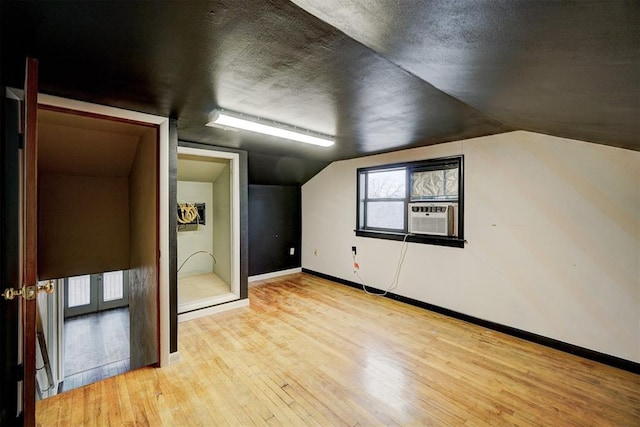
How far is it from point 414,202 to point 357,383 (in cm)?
243

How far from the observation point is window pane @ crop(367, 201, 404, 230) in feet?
13.4

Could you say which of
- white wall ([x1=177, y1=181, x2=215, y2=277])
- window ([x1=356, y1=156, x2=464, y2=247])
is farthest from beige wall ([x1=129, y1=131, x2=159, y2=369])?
window ([x1=356, y1=156, x2=464, y2=247])

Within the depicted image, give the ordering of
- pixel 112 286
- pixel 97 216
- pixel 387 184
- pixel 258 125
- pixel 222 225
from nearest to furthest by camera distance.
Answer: pixel 258 125
pixel 97 216
pixel 387 184
pixel 222 225
pixel 112 286

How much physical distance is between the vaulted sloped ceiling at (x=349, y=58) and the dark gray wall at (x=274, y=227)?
2.80 meters

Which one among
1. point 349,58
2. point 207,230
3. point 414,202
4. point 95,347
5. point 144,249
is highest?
point 349,58

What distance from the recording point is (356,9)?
3.41ft

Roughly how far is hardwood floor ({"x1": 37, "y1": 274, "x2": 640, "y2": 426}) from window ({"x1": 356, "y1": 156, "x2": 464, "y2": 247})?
115 cm

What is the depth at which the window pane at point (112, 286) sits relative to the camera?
620 centimetres

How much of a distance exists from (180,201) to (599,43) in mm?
4914

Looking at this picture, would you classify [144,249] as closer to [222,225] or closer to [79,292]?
[222,225]

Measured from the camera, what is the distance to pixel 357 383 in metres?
2.16

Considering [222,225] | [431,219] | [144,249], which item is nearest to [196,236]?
[222,225]

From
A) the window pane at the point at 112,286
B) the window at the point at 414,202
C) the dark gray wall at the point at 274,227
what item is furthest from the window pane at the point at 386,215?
the window pane at the point at 112,286

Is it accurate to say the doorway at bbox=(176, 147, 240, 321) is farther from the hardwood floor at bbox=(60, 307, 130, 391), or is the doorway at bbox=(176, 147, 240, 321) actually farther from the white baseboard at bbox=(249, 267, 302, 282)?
the hardwood floor at bbox=(60, 307, 130, 391)
